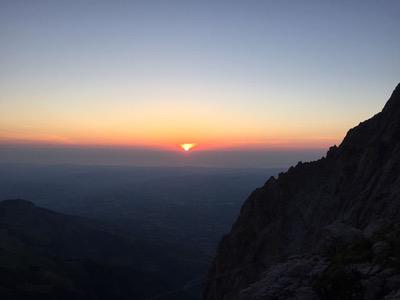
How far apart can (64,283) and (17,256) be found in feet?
95.3

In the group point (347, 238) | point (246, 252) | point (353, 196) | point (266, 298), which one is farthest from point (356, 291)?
point (246, 252)

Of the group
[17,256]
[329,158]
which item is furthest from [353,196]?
[17,256]

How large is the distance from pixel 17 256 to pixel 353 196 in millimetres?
155785

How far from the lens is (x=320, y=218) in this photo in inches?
2138

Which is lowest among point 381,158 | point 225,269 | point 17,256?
point 17,256

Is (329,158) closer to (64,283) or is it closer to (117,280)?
(64,283)

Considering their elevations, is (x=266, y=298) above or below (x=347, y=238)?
below

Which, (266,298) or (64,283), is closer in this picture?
(266,298)

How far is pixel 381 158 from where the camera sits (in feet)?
176

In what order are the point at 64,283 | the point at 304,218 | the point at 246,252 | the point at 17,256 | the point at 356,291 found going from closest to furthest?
1. the point at 356,291
2. the point at 304,218
3. the point at 246,252
4. the point at 64,283
5. the point at 17,256

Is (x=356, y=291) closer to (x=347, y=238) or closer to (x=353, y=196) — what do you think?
(x=347, y=238)

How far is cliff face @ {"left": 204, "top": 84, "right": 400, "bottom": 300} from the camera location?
2398cm

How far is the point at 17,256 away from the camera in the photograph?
180 m

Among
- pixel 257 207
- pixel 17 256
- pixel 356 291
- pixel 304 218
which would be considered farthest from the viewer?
pixel 17 256
